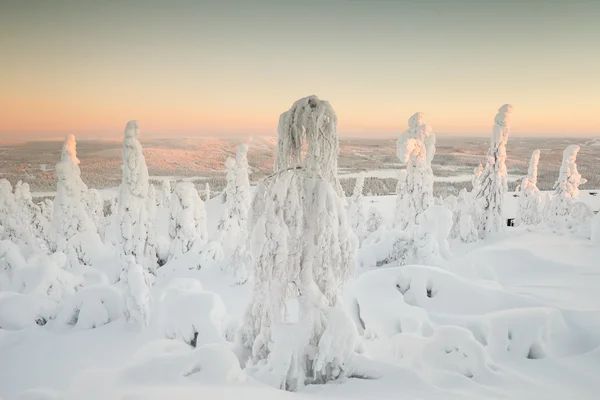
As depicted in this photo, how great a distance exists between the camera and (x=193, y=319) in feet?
25.0

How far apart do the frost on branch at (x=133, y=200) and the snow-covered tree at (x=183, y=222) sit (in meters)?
2.12

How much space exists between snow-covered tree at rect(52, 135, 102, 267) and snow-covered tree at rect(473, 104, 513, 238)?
78.5ft

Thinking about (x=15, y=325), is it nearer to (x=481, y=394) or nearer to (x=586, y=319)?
(x=481, y=394)

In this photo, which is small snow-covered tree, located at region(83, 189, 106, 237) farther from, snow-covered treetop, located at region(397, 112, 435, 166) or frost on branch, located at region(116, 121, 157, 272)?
snow-covered treetop, located at region(397, 112, 435, 166)

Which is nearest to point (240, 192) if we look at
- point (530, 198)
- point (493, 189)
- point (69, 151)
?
point (69, 151)

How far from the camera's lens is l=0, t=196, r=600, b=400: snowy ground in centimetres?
469

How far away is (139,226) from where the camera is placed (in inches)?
632

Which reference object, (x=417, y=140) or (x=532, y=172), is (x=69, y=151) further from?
(x=532, y=172)

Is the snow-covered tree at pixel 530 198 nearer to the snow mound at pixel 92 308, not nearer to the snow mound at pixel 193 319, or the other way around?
the snow mound at pixel 193 319

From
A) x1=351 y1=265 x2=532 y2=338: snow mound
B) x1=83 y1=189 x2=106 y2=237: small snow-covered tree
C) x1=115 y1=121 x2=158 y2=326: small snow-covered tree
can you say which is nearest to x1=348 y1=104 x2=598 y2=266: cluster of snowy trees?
x1=351 y1=265 x2=532 y2=338: snow mound

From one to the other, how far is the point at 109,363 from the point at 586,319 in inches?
383

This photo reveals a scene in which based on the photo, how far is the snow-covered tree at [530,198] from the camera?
32562 mm

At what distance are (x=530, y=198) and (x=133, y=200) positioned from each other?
34.9m

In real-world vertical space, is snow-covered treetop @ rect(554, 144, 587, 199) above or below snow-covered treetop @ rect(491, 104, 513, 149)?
below
